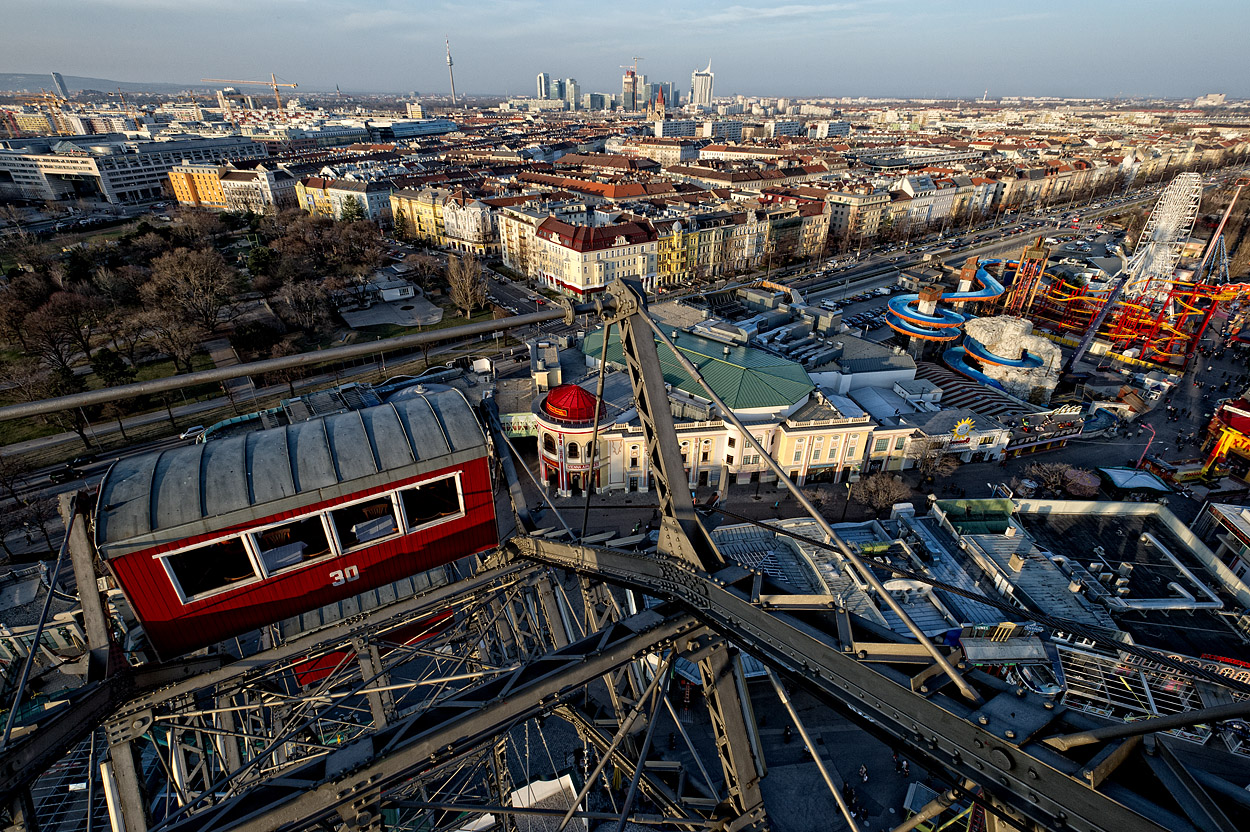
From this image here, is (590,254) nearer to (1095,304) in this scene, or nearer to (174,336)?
(174,336)

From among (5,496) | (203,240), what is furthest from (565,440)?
(203,240)

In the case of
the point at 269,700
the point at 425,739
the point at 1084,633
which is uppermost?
the point at 425,739

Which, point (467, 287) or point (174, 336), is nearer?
point (174, 336)

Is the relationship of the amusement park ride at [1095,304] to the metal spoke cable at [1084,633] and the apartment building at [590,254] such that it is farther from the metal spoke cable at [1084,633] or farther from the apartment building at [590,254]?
the metal spoke cable at [1084,633]

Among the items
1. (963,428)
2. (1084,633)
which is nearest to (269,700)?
(1084,633)

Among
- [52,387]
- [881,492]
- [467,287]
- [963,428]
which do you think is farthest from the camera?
[467,287]

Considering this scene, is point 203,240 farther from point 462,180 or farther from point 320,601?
point 320,601

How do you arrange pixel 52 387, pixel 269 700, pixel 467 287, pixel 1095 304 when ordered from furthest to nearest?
pixel 1095 304 < pixel 467 287 < pixel 52 387 < pixel 269 700
